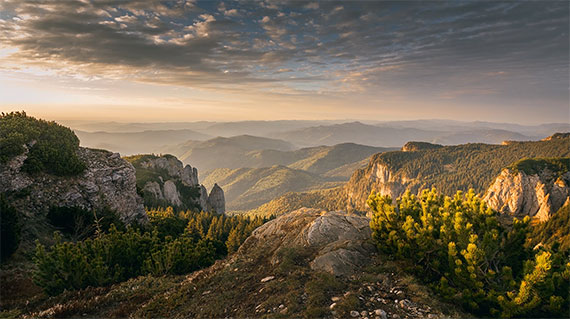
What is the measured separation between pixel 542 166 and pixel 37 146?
263605 mm

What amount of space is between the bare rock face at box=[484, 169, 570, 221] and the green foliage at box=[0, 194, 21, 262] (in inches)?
8254

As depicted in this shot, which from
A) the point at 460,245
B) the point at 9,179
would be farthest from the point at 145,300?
the point at 9,179

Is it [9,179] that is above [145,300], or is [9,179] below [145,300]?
above

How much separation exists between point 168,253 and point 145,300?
211 inches

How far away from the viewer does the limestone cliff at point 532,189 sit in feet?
518

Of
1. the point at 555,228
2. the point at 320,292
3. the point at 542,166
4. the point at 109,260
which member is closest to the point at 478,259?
the point at 320,292

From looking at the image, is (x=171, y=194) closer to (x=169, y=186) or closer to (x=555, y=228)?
(x=169, y=186)

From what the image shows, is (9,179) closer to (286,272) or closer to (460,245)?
(286,272)

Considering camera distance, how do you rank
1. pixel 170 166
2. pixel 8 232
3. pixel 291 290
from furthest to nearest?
pixel 170 166 < pixel 8 232 < pixel 291 290

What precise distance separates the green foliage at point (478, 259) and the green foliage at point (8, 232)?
1241 inches

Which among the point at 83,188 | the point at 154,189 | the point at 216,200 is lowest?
the point at 216,200

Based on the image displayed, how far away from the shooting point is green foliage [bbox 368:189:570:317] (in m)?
10.5

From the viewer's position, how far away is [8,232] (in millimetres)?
22359

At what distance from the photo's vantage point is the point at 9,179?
103 feet
